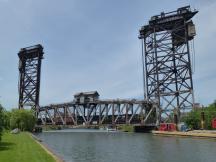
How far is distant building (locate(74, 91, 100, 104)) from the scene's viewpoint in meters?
135

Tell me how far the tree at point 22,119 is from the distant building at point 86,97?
3062 centimetres

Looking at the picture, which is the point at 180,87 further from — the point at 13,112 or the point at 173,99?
the point at 13,112

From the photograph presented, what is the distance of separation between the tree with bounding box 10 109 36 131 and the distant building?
30.6m

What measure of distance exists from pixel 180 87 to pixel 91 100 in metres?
37.6

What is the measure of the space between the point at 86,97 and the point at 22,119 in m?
37.5

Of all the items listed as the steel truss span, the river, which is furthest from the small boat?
the river

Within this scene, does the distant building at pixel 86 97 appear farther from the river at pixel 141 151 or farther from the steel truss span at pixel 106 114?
the river at pixel 141 151

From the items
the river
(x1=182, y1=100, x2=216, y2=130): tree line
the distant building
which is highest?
the distant building

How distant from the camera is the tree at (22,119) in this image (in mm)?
102750

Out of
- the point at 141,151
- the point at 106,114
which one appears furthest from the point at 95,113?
the point at 141,151

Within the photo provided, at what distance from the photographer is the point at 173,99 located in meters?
117

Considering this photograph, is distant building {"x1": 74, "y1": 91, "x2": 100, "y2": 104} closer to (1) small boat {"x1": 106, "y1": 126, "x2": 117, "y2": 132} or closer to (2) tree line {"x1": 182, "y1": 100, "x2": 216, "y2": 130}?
(1) small boat {"x1": 106, "y1": 126, "x2": 117, "y2": 132}

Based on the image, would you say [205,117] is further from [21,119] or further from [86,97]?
[86,97]

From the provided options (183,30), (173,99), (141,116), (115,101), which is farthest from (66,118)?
(183,30)
